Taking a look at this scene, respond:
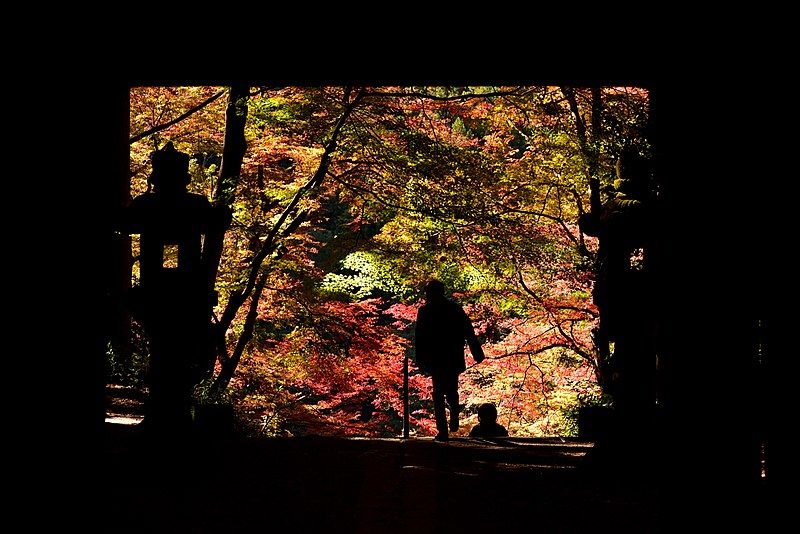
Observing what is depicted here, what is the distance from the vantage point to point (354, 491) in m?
4.72

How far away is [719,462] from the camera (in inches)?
117

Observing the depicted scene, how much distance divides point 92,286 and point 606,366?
12.8 feet

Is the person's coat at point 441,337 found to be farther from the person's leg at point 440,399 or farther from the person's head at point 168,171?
the person's head at point 168,171

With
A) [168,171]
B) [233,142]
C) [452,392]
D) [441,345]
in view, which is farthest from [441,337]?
[233,142]

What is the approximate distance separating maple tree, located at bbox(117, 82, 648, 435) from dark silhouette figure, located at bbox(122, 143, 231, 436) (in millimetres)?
3443

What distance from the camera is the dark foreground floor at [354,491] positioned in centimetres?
388

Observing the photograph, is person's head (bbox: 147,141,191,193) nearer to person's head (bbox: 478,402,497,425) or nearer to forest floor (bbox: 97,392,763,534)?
forest floor (bbox: 97,392,763,534)

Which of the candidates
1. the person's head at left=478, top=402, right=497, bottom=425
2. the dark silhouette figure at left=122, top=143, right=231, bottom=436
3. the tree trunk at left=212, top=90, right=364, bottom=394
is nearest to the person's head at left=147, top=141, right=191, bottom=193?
the dark silhouette figure at left=122, top=143, right=231, bottom=436

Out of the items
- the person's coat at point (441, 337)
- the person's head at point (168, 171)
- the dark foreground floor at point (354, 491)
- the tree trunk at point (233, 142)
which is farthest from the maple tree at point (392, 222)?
the dark foreground floor at point (354, 491)

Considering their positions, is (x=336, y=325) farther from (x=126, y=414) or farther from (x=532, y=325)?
(x=126, y=414)

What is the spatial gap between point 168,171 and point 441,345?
330 cm

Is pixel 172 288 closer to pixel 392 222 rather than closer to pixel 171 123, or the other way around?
pixel 171 123
